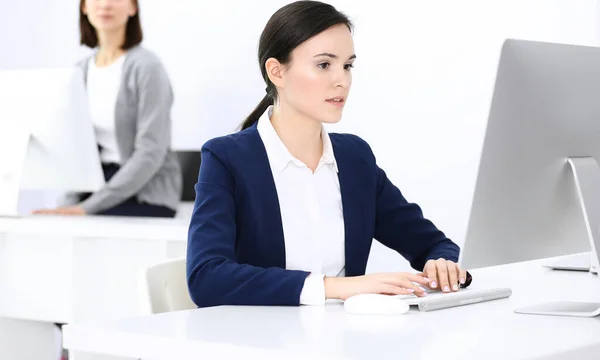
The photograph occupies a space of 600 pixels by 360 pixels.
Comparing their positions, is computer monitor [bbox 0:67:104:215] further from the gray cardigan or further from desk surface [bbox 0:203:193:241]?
the gray cardigan

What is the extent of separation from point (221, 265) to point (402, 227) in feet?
1.67

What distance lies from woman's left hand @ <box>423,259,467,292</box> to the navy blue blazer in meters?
0.18

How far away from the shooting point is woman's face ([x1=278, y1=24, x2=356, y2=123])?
5.51 feet

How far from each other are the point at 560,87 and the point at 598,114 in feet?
0.34

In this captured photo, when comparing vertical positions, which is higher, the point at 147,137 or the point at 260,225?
the point at 147,137

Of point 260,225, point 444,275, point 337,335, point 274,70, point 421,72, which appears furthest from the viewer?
point 421,72

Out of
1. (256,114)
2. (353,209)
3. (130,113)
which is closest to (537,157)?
(353,209)

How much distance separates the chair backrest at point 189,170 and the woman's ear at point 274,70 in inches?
109

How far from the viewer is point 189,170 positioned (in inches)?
182

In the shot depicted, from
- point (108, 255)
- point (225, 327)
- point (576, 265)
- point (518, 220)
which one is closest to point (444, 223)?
point (108, 255)

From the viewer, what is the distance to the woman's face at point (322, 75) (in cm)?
168

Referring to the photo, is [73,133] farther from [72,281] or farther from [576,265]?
Answer: [576,265]

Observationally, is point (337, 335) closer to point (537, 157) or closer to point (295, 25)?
point (537, 157)

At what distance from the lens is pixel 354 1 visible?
4.07 metres
